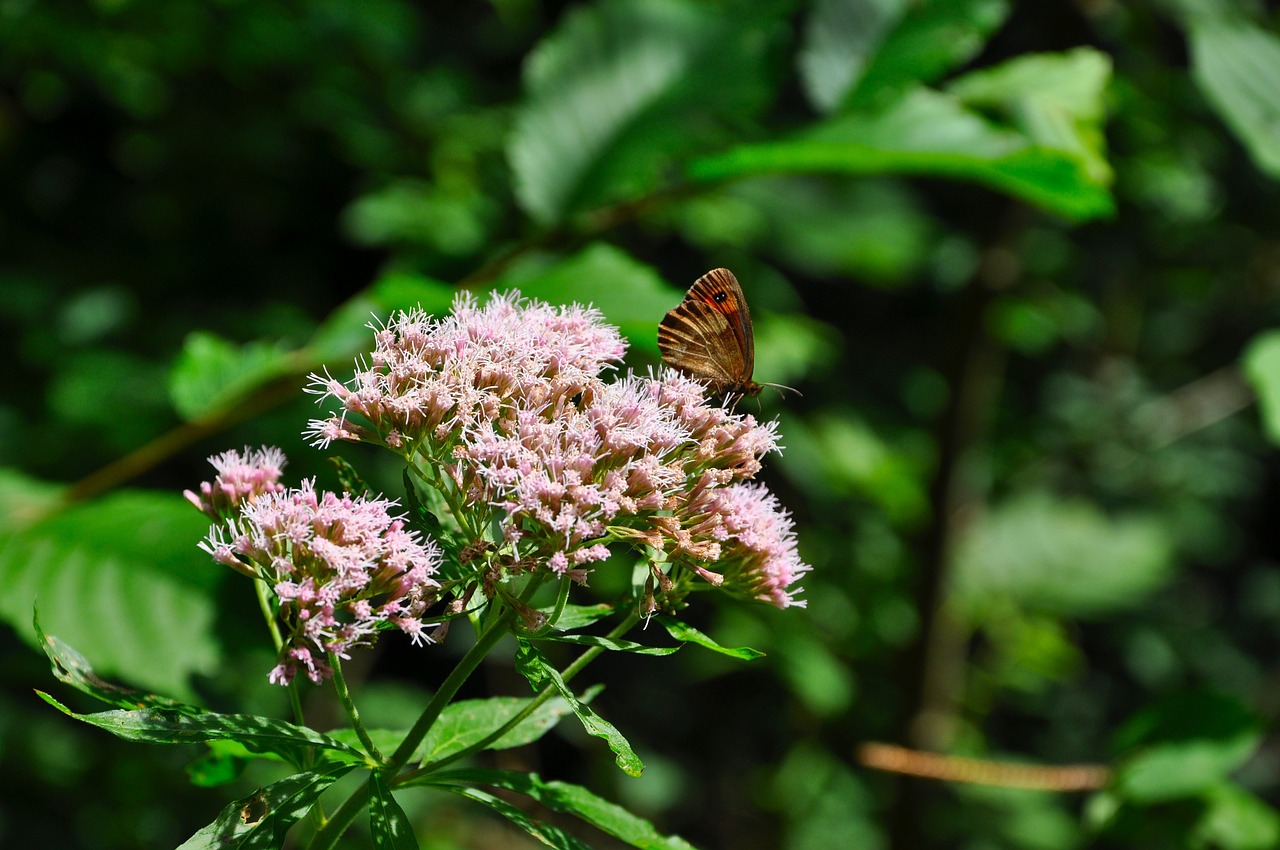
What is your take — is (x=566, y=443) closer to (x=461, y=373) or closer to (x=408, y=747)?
(x=461, y=373)

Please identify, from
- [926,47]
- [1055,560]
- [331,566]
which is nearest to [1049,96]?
[926,47]

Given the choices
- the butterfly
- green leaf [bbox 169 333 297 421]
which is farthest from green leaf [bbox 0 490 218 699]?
the butterfly

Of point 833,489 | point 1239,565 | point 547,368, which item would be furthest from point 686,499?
point 1239,565

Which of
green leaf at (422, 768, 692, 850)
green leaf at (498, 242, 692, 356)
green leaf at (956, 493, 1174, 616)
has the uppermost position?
green leaf at (956, 493, 1174, 616)

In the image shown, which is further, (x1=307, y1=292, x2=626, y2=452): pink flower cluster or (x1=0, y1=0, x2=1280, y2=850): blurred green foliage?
(x1=0, y1=0, x2=1280, y2=850): blurred green foliage

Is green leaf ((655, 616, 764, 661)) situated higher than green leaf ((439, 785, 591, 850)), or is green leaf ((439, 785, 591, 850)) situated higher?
green leaf ((655, 616, 764, 661))

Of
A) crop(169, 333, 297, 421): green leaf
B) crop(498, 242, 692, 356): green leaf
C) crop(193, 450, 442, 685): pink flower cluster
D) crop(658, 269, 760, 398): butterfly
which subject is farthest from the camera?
crop(169, 333, 297, 421): green leaf

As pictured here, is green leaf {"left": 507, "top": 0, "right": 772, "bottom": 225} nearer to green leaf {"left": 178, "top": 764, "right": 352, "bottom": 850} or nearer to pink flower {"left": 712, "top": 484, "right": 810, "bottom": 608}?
pink flower {"left": 712, "top": 484, "right": 810, "bottom": 608}

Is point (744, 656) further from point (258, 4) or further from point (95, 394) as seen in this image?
point (258, 4)
